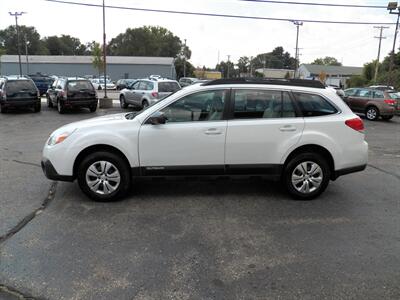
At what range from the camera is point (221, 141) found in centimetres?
552

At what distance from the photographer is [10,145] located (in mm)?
Answer: 10305

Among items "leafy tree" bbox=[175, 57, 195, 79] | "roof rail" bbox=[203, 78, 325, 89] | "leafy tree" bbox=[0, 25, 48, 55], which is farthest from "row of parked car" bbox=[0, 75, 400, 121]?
"leafy tree" bbox=[0, 25, 48, 55]

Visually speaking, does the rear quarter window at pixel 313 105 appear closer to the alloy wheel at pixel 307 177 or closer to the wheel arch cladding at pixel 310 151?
the wheel arch cladding at pixel 310 151

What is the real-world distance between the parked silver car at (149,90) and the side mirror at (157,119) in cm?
1244

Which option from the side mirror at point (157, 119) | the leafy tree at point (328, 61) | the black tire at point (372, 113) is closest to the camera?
the side mirror at point (157, 119)

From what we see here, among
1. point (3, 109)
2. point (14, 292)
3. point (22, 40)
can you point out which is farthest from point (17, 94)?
point (22, 40)

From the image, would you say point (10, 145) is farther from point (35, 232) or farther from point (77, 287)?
point (77, 287)

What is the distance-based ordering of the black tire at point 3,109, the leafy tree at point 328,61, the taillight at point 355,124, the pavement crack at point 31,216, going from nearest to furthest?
the pavement crack at point 31,216
the taillight at point 355,124
the black tire at point 3,109
the leafy tree at point 328,61

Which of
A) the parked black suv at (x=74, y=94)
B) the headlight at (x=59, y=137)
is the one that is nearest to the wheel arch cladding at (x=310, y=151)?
the headlight at (x=59, y=137)

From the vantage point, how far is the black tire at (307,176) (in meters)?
5.66

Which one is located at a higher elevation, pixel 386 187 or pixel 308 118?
pixel 308 118

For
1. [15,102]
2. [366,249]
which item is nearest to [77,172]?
[366,249]

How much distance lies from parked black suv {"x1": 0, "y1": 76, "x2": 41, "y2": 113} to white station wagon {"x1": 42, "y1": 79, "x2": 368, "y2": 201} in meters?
13.4

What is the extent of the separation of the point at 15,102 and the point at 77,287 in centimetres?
1612
